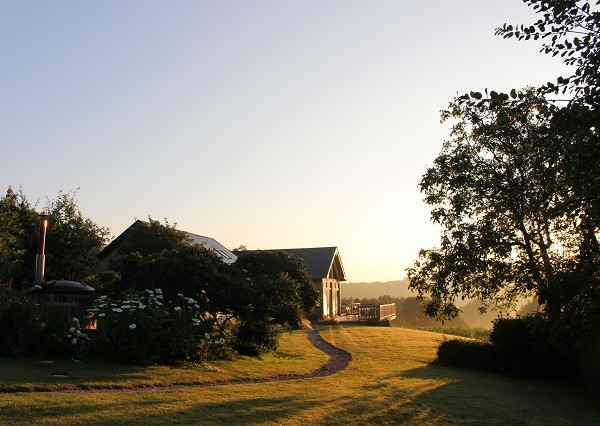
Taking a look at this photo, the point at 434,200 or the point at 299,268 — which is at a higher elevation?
the point at 434,200

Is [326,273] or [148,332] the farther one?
[326,273]

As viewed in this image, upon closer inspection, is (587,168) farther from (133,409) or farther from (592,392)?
(592,392)

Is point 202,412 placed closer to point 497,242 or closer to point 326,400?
point 326,400

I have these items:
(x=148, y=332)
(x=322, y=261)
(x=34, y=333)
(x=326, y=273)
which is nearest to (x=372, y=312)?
(x=326, y=273)

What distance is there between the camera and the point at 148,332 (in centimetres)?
1591

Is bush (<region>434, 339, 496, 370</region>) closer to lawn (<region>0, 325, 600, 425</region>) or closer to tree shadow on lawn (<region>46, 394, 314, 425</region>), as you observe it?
lawn (<region>0, 325, 600, 425</region>)

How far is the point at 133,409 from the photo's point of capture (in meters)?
10.2

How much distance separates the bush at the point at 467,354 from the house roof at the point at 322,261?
24090 millimetres

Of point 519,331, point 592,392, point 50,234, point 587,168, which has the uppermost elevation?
point 50,234

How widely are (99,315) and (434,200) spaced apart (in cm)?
1313

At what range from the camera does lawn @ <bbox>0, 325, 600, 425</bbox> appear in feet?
32.6

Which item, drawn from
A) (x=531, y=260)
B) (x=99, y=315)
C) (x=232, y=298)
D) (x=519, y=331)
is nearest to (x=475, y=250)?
(x=531, y=260)

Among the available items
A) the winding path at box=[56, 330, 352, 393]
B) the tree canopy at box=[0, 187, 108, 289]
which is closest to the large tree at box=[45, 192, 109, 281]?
the tree canopy at box=[0, 187, 108, 289]

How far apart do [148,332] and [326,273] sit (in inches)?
1329
